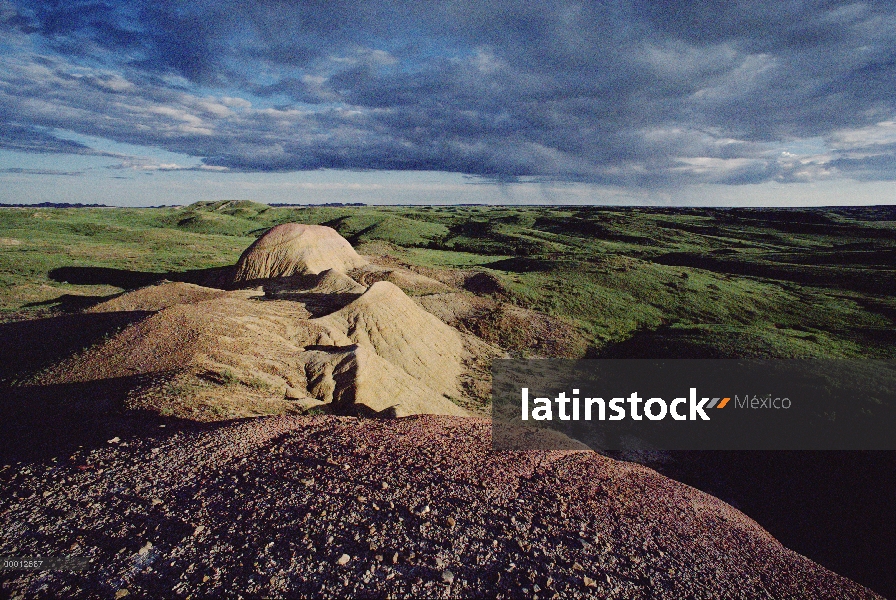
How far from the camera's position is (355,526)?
859 cm

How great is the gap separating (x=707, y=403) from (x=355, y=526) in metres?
26.9

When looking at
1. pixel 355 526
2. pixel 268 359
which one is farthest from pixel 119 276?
pixel 355 526

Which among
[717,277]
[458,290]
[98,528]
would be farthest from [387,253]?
[98,528]

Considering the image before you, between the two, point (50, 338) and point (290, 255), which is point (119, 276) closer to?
point (290, 255)

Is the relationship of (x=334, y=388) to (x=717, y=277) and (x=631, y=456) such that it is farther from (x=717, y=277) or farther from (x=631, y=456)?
(x=717, y=277)

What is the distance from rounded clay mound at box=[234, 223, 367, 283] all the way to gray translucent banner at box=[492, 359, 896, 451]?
856 inches

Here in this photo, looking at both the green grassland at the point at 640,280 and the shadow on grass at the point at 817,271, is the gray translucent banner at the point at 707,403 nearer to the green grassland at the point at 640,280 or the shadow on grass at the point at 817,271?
the green grassland at the point at 640,280

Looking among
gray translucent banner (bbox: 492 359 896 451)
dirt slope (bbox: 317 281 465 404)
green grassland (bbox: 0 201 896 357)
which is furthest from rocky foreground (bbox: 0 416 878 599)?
green grassland (bbox: 0 201 896 357)

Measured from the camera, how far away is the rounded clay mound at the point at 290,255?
41156 mm

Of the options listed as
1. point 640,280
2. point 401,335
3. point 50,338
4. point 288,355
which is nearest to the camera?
point 288,355

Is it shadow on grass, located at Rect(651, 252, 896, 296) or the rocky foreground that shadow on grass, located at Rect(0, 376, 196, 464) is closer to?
the rocky foreground

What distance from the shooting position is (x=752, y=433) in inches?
918

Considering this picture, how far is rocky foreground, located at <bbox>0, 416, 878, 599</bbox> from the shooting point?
24.1 feet

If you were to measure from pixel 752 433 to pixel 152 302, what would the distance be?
124ft
